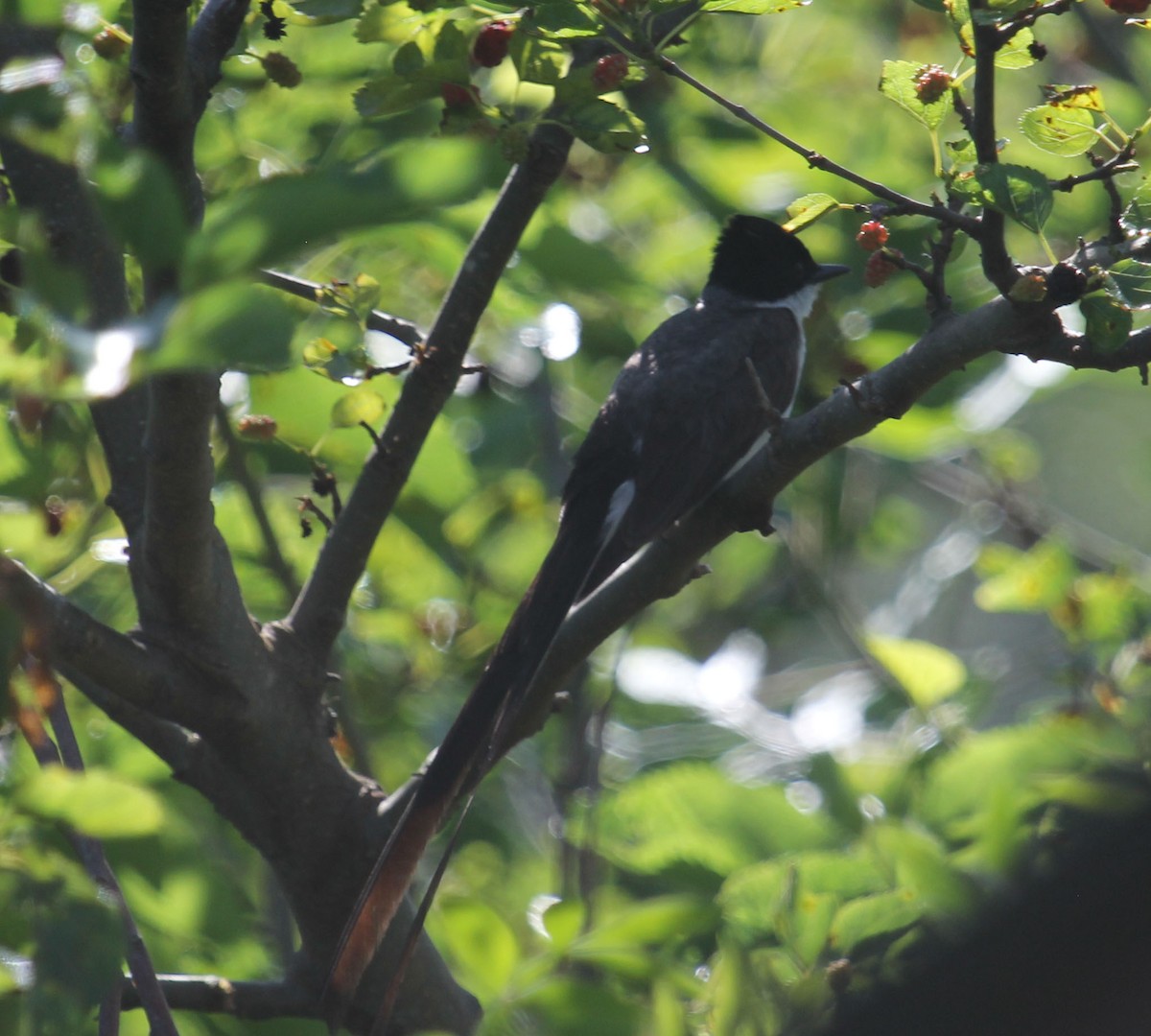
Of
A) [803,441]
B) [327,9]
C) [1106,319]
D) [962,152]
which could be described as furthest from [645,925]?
[327,9]

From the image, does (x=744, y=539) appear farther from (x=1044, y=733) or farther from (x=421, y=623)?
(x=1044, y=733)

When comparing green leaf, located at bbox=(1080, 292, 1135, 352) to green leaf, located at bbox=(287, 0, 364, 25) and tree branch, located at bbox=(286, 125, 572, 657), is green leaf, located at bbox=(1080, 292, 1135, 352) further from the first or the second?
green leaf, located at bbox=(287, 0, 364, 25)

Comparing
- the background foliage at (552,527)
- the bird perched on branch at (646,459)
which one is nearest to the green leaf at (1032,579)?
the background foliage at (552,527)

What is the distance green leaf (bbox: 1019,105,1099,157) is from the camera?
7.07ft

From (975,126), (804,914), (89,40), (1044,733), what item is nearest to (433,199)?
(975,126)

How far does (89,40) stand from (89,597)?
1558 mm

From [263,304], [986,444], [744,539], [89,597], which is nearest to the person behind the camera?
[263,304]

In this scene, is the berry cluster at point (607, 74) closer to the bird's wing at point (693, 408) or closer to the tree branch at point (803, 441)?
the tree branch at point (803, 441)

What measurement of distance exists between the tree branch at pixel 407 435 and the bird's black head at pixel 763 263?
7.03 feet

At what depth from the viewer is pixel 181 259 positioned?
137 centimetres

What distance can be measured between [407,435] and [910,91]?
52.4 inches

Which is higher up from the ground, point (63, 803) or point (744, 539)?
point (63, 803)

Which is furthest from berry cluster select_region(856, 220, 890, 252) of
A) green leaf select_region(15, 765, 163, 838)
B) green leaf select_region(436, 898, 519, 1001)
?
green leaf select_region(15, 765, 163, 838)

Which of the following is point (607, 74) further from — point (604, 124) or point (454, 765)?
point (454, 765)
